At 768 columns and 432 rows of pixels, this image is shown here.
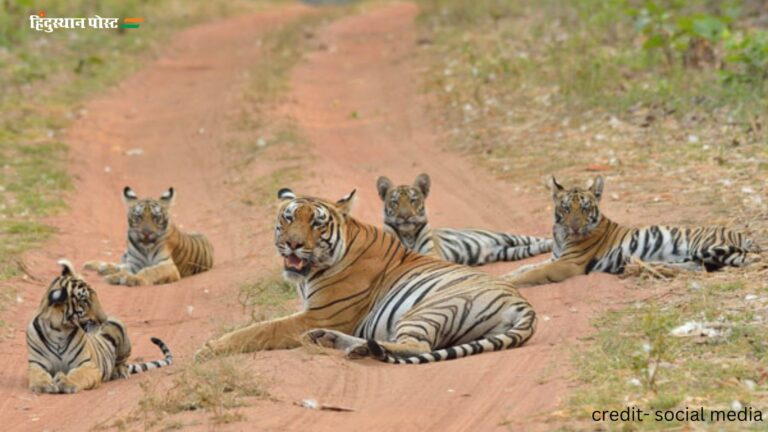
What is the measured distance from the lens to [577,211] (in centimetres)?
1038

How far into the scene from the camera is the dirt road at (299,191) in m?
6.89

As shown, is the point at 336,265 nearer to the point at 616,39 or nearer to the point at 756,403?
the point at 756,403

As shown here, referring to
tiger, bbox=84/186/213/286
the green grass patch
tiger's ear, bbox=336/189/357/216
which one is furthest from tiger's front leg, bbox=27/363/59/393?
tiger, bbox=84/186/213/286

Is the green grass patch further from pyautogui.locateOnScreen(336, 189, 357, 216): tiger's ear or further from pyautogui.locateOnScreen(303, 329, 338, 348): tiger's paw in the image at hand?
pyautogui.locateOnScreen(336, 189, 357, 216): tiger's ear

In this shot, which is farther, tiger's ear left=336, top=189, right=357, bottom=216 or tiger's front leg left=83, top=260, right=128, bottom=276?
tiger's front leg left=83, top=260, right=128, bottom=276

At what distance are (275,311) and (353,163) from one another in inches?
248

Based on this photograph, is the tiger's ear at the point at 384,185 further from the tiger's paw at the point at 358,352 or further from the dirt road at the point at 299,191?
the tiger's paw at the point at 358,352

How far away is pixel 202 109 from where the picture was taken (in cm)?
1972

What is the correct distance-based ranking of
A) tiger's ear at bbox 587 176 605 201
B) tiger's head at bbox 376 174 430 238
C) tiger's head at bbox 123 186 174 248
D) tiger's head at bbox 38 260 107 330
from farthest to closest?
tiger's head at bbox 123 186 174 248
tiger's head at bbox 376 174 430 238
tiger's ear at bbox 587 176 605 201
tiger's head at bbox 38 260 107 330

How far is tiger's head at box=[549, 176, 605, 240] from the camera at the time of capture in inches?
408

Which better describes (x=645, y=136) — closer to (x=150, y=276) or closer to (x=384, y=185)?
(x=384, y=185)

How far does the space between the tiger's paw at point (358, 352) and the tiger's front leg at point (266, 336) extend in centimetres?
51

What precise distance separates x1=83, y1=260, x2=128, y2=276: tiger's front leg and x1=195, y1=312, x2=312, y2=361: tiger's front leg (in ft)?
12.5

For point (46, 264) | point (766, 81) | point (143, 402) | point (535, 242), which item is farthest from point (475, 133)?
point (143, 402)
